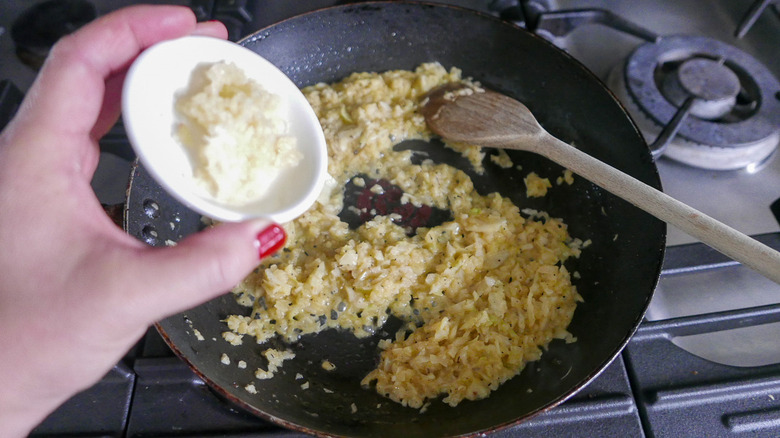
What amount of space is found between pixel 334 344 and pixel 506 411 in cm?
49

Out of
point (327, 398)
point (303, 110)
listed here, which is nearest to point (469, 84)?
point (303, 110)

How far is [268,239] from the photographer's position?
3.22 ft

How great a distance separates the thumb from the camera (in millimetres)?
863

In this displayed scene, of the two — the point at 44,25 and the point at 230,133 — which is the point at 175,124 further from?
the point at 44,25

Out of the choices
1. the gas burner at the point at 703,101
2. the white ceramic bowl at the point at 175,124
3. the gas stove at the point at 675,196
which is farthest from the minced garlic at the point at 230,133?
the gas burner at the point at 703,101

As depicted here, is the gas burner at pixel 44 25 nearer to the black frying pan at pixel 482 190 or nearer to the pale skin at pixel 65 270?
the black frying pan at pixel 482 190

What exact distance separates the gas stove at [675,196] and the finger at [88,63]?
61 cm

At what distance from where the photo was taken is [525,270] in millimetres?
1558

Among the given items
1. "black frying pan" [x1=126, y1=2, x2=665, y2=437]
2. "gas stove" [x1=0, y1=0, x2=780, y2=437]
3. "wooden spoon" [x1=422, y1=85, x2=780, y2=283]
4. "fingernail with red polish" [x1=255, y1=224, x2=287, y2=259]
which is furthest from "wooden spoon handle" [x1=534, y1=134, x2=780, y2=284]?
"fingernail with red polish" [x1=255, y1=224, x2=287, y2=259]

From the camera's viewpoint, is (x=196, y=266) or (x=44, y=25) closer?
(x=196, y=266)

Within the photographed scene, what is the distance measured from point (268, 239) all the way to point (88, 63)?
1.77ft

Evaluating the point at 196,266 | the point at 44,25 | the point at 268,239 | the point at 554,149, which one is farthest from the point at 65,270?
the point at 44,25

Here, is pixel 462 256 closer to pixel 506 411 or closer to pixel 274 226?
pixel 506 411

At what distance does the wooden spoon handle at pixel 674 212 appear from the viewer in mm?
1136
